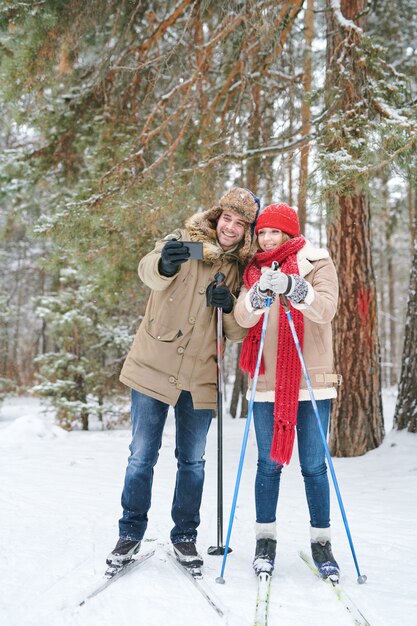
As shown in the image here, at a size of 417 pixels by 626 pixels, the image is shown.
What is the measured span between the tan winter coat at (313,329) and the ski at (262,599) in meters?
0.81

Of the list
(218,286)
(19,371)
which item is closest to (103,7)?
(218,286)

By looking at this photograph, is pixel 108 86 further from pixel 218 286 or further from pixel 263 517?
pixel 263 517

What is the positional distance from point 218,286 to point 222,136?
3652mm

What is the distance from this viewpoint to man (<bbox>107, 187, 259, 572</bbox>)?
8.57 feet

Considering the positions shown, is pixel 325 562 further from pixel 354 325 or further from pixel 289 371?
pixel 354 325

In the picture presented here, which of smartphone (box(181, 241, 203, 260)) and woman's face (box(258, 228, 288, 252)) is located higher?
woman's face (box(258, 228, 288, 252))

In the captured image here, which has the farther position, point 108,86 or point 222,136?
point 108,86

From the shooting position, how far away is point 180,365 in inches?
105

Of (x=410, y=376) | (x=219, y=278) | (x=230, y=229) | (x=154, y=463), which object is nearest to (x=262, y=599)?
(x=154, y=463)

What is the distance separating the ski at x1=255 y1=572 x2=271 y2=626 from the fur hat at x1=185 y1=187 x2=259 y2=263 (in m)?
1.58

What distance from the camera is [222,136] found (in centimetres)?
587

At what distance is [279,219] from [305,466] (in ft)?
4.12

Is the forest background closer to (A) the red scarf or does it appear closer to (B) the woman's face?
(B) the woman's face

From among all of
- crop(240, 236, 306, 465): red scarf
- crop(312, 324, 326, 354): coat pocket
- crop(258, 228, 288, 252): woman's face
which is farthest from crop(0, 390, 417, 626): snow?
crop(258, 228, 288, 252): woman's face
